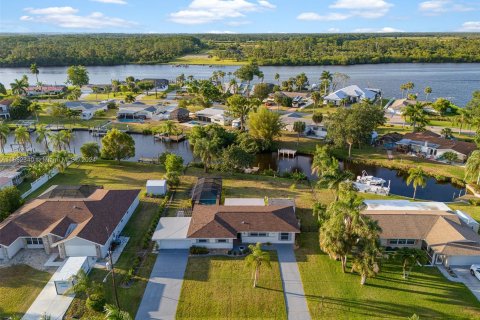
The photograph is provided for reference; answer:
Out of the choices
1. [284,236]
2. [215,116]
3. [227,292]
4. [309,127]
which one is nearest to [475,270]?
[284,236]

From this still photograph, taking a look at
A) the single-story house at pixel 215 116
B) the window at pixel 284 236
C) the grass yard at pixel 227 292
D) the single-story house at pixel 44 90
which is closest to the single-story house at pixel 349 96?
the single-story house at pixel 215 116

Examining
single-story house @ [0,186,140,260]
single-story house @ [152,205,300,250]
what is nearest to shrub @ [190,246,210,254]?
single-story house @ [152,205,300,250]

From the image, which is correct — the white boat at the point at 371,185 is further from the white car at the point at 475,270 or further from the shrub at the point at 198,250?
the shrub at the point at 198,250

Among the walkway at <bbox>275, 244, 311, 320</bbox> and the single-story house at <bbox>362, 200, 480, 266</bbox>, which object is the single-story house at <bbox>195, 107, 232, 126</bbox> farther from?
the walkway at <bbox>275, 244, 311, 320</bbox>

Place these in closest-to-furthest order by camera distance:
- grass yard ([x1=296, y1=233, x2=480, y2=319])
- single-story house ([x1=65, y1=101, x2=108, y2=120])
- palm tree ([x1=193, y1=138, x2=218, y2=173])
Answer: grass yard ([x1=296, y1=233, x2=480, y2=319]), palm tree ([x1=193, y1=138, x2=218, y2=173]), single-story house ([x1=65, y1=101, x2=108, y2=120])

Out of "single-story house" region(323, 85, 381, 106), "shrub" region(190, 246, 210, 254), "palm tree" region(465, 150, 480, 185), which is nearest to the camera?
"shrub" region(190, 246, 210, 254)

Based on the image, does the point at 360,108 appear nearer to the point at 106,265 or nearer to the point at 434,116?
the point at 434,116

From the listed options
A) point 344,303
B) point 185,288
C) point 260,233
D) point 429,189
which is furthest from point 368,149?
point 185,288
